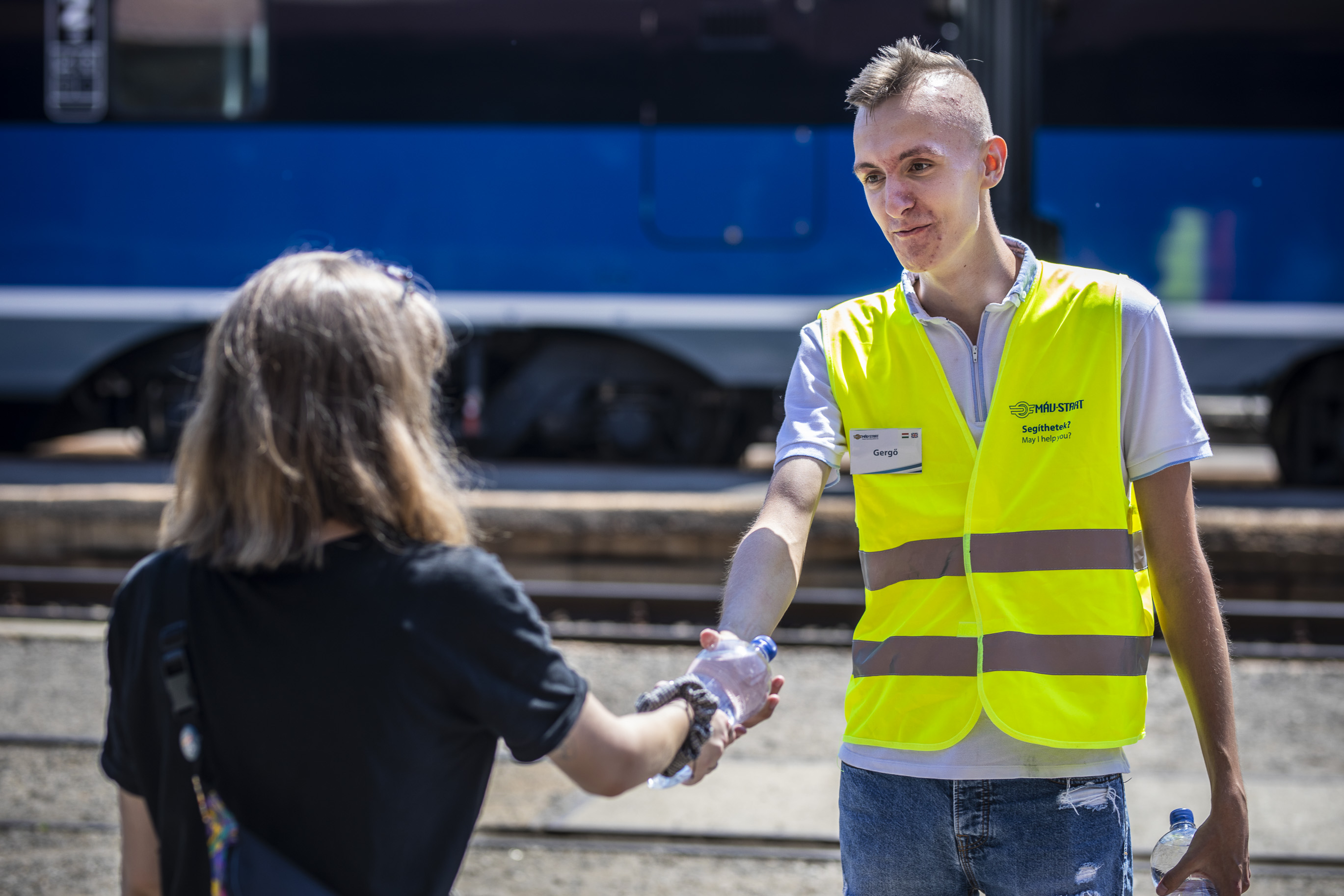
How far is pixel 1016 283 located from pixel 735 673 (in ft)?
2.30

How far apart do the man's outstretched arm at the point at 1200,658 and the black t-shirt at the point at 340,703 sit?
0.87m

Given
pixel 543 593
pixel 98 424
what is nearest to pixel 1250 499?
pixel 543 593

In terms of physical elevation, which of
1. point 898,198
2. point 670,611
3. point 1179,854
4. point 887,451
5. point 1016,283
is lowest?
point 670,611

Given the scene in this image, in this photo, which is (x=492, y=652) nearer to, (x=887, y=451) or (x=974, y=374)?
(x=887, y=451)

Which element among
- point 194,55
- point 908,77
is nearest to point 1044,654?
point 908,77

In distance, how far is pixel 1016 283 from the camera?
6.09 feet

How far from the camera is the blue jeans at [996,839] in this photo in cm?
170

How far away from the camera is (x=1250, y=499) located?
816cm

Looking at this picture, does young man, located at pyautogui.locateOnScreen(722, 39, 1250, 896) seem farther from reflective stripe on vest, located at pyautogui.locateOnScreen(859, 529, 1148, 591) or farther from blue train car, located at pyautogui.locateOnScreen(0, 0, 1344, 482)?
blue train car, located at pyautogui.locateOnScreen(0, 0, 1344, 482)

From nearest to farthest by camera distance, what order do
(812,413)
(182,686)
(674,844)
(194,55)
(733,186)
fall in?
1. (182,686)
2. (812,413)
3. (674,844)
4. (733,186)
5. (194,55)

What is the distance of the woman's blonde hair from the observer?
1473mm

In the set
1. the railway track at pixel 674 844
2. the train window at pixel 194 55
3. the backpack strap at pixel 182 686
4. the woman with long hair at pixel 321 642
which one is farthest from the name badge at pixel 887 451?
the train window at pixel 194 55

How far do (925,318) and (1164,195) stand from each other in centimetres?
710

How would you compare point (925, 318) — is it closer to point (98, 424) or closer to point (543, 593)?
point (543, 593)
